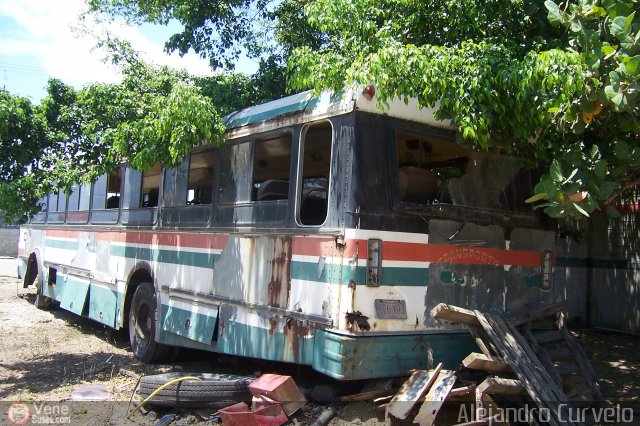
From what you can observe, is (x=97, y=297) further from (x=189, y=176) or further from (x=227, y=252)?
(x=227, y=252)

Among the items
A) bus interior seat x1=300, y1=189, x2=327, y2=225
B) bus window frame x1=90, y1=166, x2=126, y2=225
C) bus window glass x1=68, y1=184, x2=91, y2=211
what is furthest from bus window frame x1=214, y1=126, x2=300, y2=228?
bus window glass x1=68, y1=184, x2=91, y2=211

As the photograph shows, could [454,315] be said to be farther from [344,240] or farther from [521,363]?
[344,240]

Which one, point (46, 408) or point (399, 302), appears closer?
point (399, 302)

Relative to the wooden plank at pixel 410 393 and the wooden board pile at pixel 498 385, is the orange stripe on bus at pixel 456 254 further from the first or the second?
the wooden plank at pixel 410 393

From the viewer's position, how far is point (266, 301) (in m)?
5.38

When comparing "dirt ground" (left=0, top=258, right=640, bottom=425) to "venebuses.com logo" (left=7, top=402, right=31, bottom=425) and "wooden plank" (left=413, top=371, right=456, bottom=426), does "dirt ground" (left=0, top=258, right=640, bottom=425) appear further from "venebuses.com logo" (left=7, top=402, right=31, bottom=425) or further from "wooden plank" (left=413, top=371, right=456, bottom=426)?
"wooden plank" (left=413, top=371, right=456, bottom=426)

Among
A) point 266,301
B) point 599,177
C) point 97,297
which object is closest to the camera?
point 599,177

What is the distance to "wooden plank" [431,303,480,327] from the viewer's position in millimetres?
4516

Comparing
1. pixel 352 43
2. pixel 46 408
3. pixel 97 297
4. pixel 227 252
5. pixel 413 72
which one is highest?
pixel 352 43

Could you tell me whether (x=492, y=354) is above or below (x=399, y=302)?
below

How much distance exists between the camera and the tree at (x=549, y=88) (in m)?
4.38

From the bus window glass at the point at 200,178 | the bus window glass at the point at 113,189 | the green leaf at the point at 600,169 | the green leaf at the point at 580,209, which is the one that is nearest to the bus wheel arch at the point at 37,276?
the bus window glass at the point at 113,189

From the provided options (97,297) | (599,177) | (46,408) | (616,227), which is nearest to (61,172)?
(97,297)

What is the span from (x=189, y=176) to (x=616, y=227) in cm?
799
